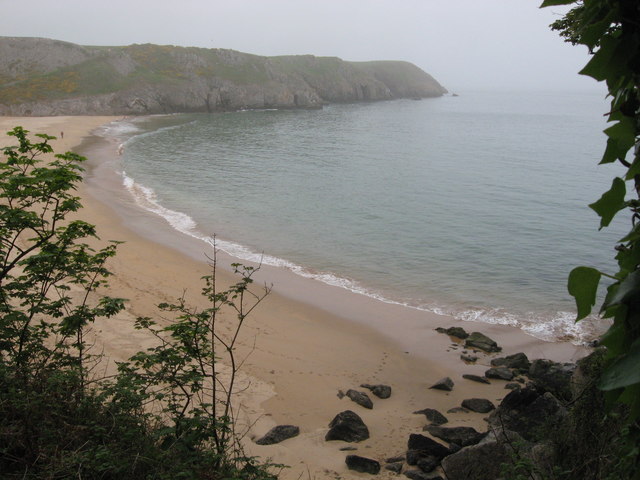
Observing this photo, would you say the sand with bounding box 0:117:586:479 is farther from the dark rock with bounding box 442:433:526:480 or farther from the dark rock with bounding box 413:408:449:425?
the dark rock with bounding box 442:433:526:480

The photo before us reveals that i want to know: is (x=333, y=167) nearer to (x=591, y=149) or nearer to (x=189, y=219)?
(x=189, y=219)

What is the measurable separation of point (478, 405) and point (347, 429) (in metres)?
3.09

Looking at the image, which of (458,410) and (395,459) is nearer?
(395,459)

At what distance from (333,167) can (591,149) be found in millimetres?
30191

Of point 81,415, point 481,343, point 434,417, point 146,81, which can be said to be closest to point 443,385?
point 434,417

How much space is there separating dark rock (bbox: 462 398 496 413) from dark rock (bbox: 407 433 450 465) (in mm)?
2296

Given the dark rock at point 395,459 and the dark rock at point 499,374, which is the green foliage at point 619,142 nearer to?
the dark rock at point 395,459

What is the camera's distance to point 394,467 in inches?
332

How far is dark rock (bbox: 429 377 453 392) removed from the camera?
12008mm

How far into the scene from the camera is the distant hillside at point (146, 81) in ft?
271

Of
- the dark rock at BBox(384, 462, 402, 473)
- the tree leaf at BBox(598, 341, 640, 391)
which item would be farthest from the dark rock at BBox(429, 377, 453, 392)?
the tree leaf at BBox(598, 341, 640, 391)

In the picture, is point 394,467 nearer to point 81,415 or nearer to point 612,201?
point 81,415

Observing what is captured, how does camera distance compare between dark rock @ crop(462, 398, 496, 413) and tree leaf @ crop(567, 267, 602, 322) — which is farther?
dark rock @ crop(462, 398, 496, 413)

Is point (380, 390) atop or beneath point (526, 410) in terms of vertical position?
beneath
